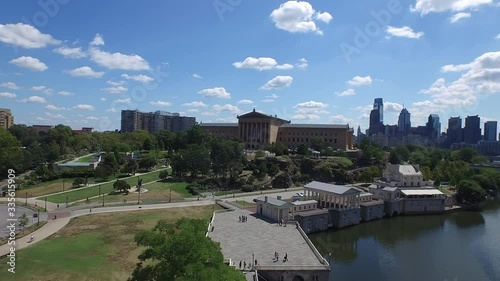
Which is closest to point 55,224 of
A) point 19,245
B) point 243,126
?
point 19,245

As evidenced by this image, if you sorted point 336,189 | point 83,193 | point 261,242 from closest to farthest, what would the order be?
point 261,242 < point 336,189 < point 83,193

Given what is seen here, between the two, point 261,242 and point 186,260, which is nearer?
point 186,260

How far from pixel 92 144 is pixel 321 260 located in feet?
365

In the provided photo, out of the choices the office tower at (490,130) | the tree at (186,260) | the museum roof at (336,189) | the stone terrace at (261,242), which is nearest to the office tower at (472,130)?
the office tower at (490,130)

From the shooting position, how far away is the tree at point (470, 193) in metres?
74.5

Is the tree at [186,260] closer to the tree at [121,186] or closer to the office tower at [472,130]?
the tree at [121,186]

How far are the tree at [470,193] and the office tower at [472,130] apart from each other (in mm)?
122539

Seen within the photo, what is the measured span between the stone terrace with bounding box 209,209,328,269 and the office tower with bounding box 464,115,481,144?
172 meters

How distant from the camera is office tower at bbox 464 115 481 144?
18162 centimetres

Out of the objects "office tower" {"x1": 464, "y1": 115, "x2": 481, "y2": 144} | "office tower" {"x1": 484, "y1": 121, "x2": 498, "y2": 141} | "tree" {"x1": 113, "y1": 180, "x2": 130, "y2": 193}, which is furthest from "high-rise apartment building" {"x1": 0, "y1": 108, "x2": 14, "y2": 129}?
"office tower" {"x1": 484, "y1": 121, "x2": 498, "y2": 141}

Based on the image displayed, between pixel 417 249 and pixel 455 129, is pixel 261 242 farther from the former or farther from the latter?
pixel 455 129

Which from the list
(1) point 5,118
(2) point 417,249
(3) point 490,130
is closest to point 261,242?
(2) point 417,249

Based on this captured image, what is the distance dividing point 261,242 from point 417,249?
75.6 ft

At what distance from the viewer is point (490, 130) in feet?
632
